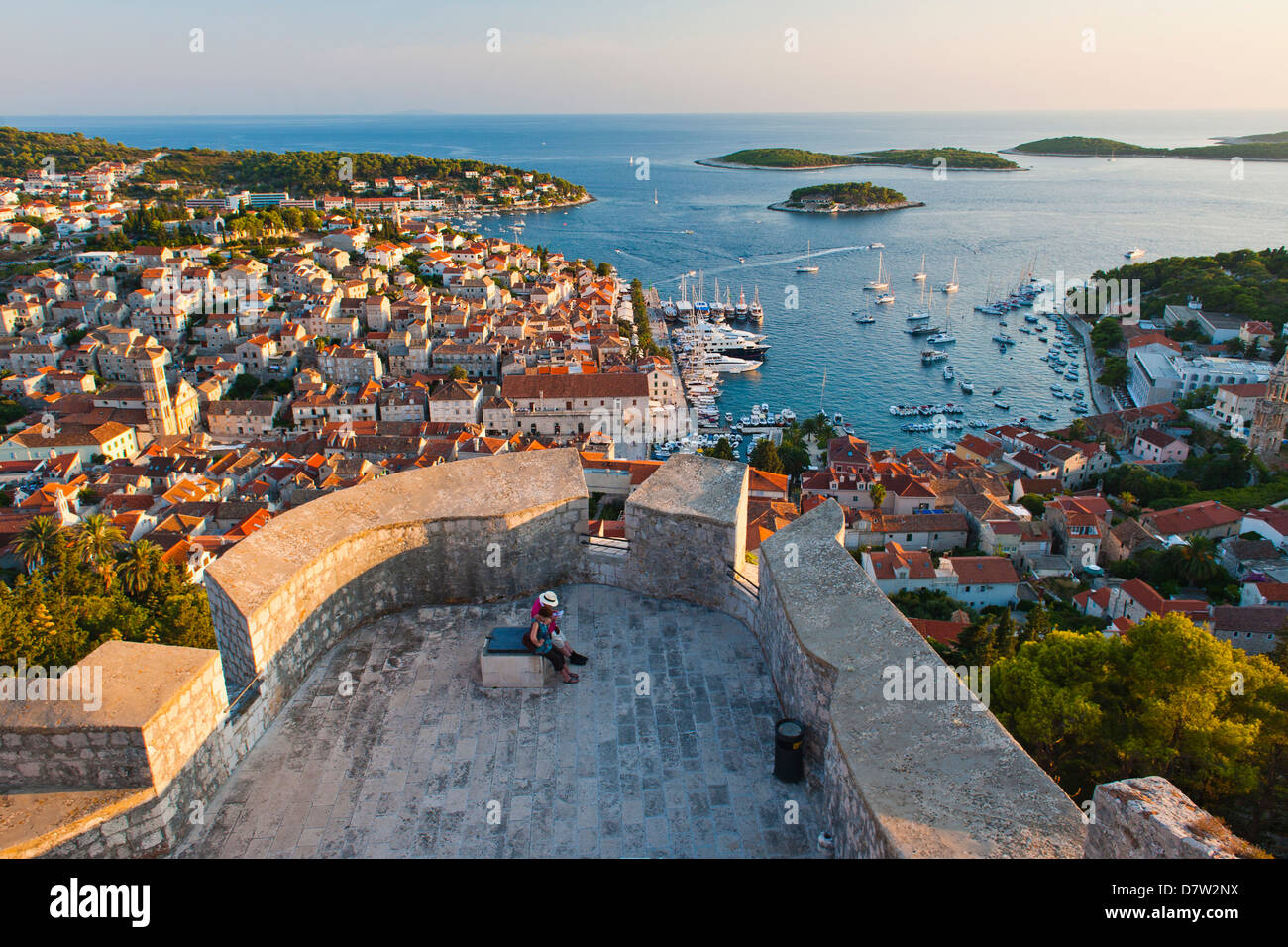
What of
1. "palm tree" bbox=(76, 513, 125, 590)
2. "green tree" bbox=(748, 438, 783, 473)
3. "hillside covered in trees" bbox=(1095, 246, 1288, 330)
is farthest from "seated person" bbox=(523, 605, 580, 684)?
"hillside covered in trees" bbox=(1095, 246, 1288, 330)

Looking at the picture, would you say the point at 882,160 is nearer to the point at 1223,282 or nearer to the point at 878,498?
the point at 1223,282

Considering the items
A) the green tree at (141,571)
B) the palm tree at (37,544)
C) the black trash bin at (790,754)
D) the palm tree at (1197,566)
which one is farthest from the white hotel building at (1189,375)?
the palm tree at (37,544)

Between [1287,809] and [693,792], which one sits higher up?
[693,792]

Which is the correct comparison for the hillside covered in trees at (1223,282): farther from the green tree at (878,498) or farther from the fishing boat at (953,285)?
the green tree at (878,498)

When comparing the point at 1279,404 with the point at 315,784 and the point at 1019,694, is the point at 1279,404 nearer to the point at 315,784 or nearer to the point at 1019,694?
the point at 1019,694

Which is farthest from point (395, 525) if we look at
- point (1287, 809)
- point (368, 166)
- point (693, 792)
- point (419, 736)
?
point (368, 166)

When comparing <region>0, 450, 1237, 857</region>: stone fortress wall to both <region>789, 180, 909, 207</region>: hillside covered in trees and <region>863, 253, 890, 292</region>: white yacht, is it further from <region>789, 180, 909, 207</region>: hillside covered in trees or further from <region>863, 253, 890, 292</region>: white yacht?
<region>789, 180, 909, 207</region>: hillside covered in trees
